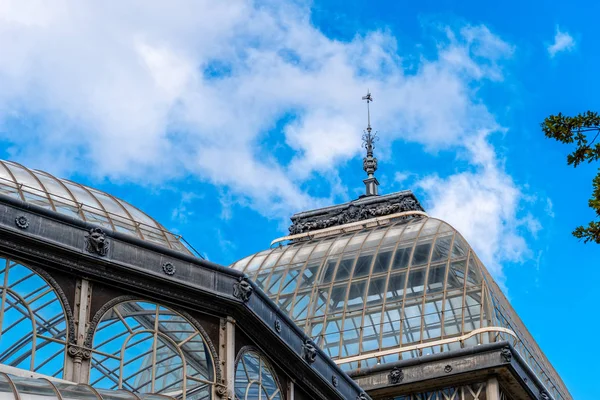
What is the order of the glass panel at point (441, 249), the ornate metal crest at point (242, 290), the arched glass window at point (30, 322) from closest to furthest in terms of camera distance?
1. the arched glass window at point (30, 322)
2. the ornate metal crest at point (242, 290)
3. the glass panel at point (441, 249)

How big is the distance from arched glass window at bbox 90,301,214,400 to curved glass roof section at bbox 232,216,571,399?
723 inches

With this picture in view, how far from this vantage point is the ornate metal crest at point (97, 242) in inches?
1359

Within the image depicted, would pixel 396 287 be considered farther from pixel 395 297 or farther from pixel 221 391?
pixel 221 391

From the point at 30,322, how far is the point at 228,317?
20.7ft

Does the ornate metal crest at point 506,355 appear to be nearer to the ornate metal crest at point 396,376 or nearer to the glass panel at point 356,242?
the ornate metal crest at point 396,376

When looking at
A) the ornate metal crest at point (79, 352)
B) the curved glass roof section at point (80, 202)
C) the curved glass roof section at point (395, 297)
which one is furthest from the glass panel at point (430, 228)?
the ornate metal crest at point (79, 352)

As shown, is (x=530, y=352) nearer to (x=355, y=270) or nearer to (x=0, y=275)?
(x=355, y=270)

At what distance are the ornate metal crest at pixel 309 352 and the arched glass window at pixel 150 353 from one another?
14.7 feet

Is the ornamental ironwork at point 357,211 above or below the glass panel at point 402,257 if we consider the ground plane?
above

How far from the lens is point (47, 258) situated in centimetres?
3369

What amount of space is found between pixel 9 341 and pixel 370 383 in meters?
22.2

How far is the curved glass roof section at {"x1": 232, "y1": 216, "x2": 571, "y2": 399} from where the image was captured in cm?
5381

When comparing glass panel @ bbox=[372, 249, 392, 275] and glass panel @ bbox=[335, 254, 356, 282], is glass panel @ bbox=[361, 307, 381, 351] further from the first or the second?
glass panel @ bbox=[335, 254, 356, 282]

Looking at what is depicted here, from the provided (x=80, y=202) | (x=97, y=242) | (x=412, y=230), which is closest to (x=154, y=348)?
(x=97, y=242)
